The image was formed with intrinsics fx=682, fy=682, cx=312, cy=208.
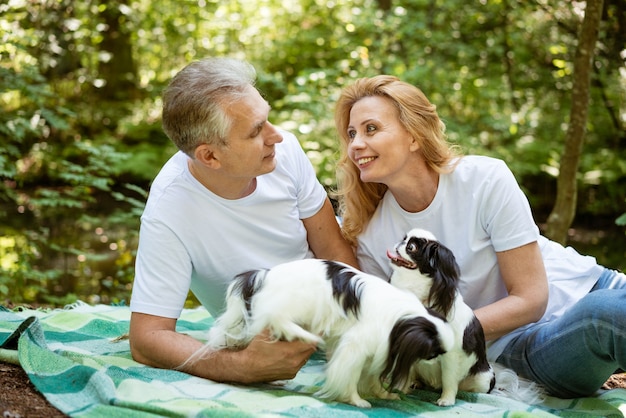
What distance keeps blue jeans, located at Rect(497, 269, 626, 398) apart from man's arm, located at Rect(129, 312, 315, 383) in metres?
0.97

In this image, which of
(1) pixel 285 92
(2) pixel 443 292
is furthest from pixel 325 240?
(1) pixel 285 92

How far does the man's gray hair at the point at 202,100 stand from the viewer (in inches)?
99.9

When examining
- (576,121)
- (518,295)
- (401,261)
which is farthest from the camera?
(576,121)

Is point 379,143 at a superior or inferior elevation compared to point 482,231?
superior

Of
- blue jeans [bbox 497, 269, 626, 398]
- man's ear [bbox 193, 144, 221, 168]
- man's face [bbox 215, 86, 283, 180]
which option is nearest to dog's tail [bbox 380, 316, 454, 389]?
blue jeans [bbox 497, 269, 626, 398]

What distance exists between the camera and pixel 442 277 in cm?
225

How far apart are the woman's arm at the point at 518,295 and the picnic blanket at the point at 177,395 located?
0.28 meters

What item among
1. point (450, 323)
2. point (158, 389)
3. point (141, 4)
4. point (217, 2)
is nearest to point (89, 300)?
point (158, 389)

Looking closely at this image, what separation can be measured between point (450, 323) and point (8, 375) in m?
1.57

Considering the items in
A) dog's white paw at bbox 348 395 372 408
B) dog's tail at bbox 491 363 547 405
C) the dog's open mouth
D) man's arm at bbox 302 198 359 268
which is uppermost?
the dog's open mouth

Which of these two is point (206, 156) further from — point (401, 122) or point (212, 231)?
point (401, 122)

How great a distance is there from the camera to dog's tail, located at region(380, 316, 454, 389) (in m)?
2.06

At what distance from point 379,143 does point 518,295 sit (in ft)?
2.59

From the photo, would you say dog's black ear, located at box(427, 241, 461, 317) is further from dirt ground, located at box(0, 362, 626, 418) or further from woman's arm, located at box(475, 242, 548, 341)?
dirt ground, located at box(0, 362, 626, 418)
